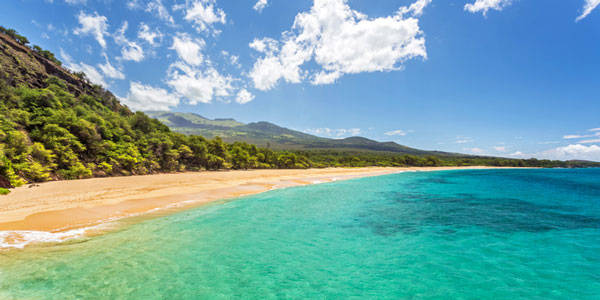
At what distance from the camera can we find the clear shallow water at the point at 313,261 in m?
6.17

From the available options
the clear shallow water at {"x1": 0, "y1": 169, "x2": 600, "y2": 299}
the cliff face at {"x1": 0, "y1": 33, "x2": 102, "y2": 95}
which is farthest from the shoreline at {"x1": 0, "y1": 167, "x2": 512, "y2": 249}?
the cliff face at {"x1": 0, "y1": 33, "x2": 102, "y2": 95}

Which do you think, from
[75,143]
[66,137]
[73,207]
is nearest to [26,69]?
[66,137]

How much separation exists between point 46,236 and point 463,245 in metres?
18.6

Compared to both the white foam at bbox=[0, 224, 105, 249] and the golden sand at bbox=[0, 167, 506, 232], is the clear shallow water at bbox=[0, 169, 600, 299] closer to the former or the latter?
the white foam at bbox=[0, 224, 105, 249]

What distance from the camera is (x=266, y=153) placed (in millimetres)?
66438

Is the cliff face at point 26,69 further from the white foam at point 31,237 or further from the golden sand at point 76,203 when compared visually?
the white foam at point 31,237

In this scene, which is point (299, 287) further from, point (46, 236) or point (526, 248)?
point (46, 236)

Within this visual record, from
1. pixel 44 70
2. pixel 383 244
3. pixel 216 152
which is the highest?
pixel 44 70

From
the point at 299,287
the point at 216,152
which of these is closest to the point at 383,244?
the point at 299,287

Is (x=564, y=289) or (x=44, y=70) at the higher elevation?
(x=44, y=70)

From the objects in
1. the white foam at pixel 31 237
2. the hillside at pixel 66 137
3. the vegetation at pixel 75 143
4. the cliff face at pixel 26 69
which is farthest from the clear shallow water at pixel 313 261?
the cliff face at pixel 26 69

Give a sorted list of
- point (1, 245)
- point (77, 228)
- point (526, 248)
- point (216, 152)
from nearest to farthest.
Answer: point (1, 245) < point (526, 248) < point (77, 228) < point (216, 152)

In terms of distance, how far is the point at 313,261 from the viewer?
26.9ft

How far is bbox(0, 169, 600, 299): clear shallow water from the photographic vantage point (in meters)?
6.17
